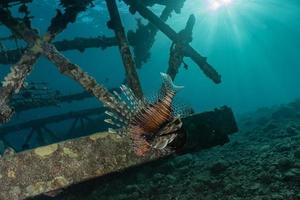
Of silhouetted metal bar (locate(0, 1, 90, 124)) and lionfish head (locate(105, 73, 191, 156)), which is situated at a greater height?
silhouetted metal bar (locate(0, 1, 90, 124))

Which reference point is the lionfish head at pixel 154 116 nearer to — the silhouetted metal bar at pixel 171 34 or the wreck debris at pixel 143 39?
the silhouetted metal bar at pixel 171 34

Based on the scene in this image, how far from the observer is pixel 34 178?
2.96 metres

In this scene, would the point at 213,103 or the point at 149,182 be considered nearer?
the point at 149,182

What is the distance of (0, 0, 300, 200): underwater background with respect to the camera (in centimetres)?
542

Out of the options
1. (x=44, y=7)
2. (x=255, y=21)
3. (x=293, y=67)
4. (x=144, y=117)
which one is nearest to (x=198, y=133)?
(x=144, y=117)

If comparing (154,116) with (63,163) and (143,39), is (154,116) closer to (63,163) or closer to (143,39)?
(63,163)

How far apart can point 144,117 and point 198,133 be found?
1.15 m

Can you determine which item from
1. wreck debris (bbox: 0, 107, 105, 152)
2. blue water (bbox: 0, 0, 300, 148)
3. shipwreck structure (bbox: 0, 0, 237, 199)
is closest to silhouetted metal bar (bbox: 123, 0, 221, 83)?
shipwreck structure (bbox: 0, 0, 237, 199)

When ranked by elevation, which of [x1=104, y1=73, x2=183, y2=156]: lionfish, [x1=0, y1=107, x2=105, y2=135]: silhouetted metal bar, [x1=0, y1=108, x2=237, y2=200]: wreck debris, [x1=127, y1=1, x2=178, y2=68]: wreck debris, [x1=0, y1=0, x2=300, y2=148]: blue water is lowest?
[x1=0, y1=108, x2=237, y2=200]: wreck debris

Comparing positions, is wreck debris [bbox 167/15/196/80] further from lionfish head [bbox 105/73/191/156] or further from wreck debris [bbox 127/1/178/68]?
lionfish head [bbox 105/73/191/156]

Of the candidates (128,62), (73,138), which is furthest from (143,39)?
(73,138)

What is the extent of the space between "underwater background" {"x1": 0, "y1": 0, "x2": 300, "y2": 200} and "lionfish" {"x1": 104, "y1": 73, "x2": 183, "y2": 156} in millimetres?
117

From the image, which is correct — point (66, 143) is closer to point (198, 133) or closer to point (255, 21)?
point (198, 133)

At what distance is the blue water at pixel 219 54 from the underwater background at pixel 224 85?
24cm
